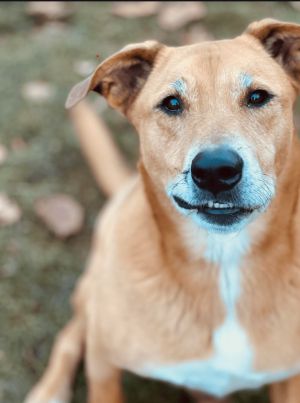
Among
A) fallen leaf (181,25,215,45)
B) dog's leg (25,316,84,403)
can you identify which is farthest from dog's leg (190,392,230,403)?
fallen leaf (181,25,215,45)

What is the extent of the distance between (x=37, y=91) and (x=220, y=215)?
2966 mm

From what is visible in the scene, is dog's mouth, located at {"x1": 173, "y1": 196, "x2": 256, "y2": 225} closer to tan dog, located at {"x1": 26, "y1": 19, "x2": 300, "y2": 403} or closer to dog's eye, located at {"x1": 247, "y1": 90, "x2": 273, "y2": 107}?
tan dog, located at {"x1": 26, "y1": 19, "x2": 300, "y2": 403}

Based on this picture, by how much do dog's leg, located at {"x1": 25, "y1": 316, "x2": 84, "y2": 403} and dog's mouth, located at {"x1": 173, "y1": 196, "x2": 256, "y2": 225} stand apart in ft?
4.41

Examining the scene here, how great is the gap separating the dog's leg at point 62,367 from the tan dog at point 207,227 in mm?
529

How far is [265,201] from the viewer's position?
235 centimetres

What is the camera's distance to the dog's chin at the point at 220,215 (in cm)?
237

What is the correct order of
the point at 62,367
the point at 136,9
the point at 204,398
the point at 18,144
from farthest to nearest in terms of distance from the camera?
the point at 136,9, the point at 18,144, the point at 62,367, the point at 204,398

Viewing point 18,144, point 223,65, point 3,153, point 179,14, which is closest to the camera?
point 223,65

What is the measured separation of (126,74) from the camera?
2709mm

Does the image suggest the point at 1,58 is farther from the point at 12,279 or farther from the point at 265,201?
the point at 265,201

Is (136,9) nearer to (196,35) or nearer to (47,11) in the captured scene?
(196,35)

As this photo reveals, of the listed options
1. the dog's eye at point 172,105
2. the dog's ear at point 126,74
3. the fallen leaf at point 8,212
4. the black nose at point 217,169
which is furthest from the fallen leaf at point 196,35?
the black nose at point 217,169

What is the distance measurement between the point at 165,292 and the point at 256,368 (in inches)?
18.1

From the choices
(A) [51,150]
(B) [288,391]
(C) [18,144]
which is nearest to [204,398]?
(B) [288,391]
